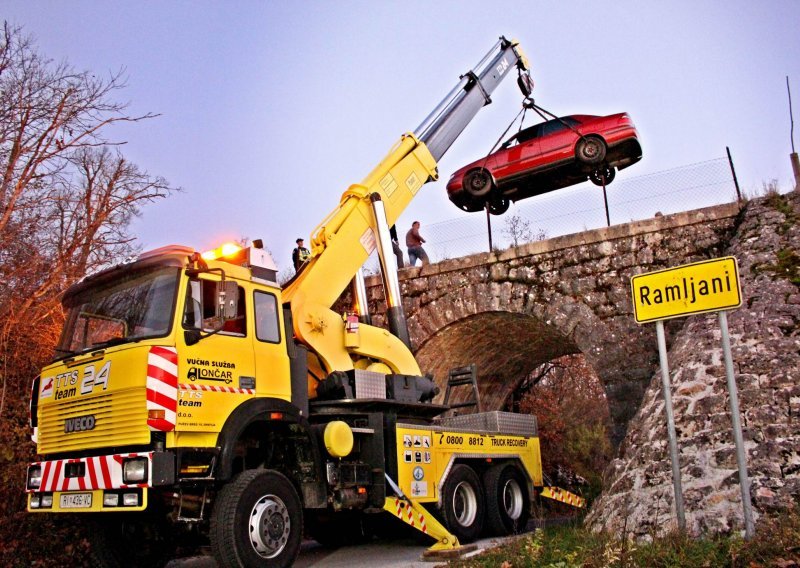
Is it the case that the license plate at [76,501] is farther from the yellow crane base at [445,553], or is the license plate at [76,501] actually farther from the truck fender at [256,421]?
the yellow crane base at [445,553]

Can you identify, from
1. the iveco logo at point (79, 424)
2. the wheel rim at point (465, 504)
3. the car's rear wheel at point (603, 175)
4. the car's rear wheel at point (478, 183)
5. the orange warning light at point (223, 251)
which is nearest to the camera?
the iveco logo at point (79, 424)

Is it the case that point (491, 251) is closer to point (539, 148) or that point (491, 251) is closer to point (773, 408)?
point (539, 148)

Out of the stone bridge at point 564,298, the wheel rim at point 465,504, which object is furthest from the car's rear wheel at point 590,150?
the wheel rim at point 465,504

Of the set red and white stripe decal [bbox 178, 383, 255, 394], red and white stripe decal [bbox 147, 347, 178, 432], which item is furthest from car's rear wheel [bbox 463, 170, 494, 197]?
red and white stripe decal [bbox 147, 347, 178, 432]

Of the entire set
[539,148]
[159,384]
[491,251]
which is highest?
[539,148]

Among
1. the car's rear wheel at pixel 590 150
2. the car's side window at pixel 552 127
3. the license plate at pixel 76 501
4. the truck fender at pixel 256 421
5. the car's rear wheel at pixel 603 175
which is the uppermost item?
the car's side window at pixel 552 127

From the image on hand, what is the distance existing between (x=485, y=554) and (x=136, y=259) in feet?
14.2

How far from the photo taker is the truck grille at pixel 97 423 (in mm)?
6363

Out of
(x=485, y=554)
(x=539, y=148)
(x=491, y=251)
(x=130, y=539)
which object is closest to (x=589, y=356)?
(x=491, y=251)

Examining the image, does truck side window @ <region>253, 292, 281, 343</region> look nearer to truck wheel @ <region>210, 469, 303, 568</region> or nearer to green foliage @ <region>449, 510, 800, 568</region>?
truck wheel @ <region>210, 469, 303, 568</region>

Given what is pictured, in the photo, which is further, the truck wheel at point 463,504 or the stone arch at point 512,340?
the stone arch at point 512,340

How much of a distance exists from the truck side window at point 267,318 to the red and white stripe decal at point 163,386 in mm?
1164

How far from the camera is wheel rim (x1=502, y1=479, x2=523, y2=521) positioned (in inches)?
407

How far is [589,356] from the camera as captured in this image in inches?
491
